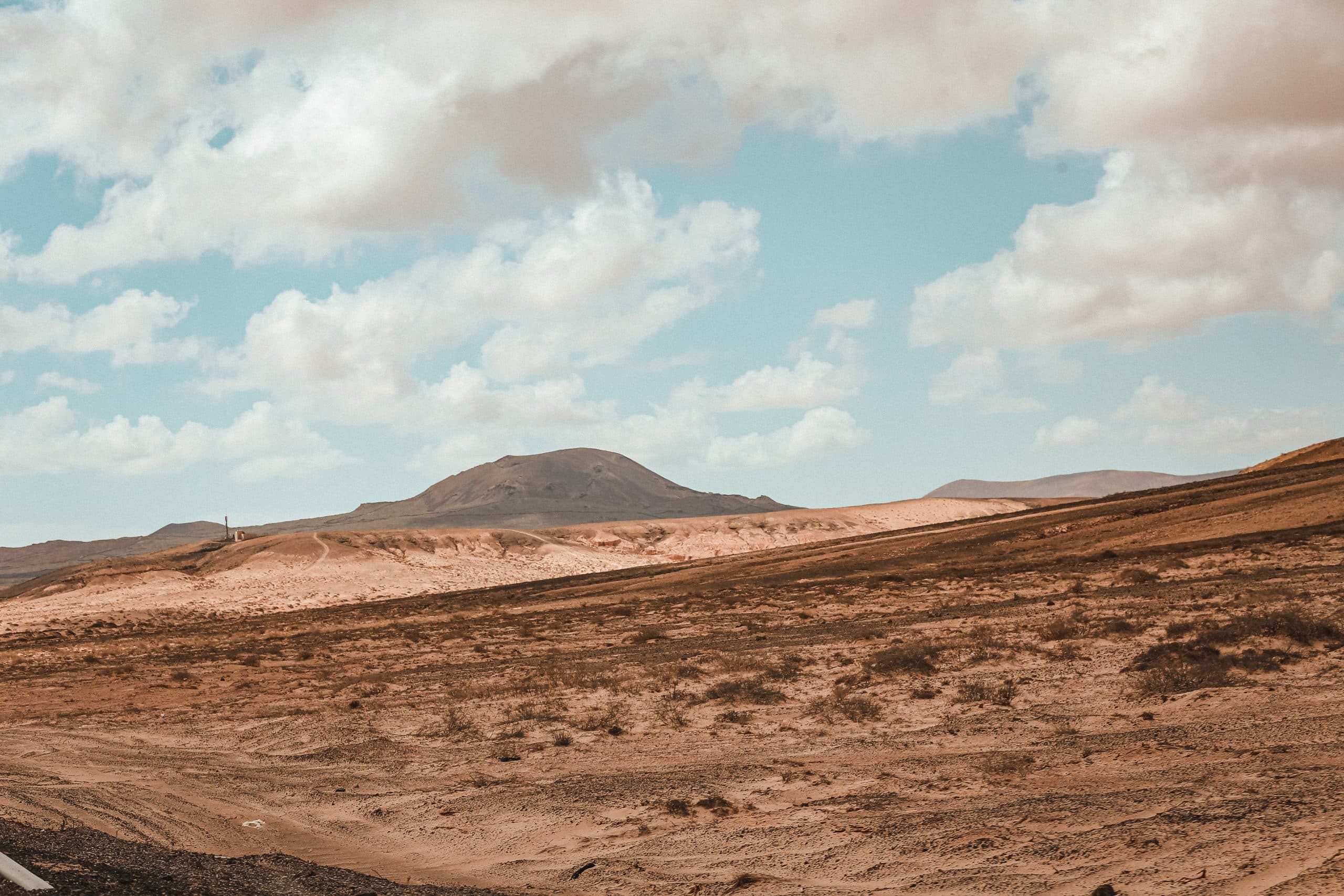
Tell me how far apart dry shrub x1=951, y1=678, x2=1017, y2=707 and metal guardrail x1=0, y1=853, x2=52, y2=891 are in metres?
11.4

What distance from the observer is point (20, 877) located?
6.70 m

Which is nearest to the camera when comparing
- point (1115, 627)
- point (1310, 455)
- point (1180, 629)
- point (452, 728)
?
point (452, 728)

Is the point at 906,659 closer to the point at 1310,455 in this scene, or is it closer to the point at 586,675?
the point at 586,675

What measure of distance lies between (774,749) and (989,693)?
3.62 metres

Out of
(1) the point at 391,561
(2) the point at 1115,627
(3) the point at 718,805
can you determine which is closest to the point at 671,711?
(3) the point at 718,805

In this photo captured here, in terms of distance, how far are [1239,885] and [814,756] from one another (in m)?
6.16

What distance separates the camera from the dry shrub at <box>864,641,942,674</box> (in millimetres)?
17062

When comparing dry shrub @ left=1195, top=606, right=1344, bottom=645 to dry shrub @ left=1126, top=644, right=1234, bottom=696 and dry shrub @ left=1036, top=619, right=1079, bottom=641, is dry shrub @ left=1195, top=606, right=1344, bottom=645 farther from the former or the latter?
dry shrub @ left=1036, top=619, right=1079, bottom=641

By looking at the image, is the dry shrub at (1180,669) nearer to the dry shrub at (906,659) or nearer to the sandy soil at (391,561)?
the dry shrub at (906,659)

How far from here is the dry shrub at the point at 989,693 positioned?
14.6 metres

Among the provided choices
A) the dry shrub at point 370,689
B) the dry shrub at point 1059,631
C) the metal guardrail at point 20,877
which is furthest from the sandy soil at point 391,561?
the metal guardrail at point 20,877

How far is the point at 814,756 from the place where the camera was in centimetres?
1251

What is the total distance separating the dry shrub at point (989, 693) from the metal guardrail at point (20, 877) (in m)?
11.4

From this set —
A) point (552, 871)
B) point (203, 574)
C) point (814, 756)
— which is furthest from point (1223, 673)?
point (203, 574)
